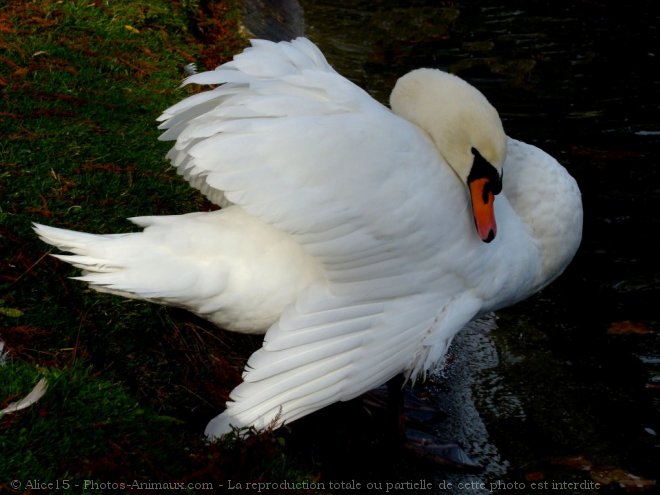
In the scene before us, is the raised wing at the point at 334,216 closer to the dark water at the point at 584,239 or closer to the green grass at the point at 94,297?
the green grass at the point at 94,297

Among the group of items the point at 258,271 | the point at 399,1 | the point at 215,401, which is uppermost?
the point at 258,271

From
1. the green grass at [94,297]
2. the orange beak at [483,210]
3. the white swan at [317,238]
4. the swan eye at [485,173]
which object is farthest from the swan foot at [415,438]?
the swan eye at [485,173]

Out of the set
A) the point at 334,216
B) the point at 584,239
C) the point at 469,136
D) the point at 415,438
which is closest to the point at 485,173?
the point at 469,136

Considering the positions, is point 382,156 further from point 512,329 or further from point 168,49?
point 168,49

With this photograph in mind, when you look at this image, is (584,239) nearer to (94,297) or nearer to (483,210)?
(483,210)

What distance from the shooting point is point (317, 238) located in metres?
2.99

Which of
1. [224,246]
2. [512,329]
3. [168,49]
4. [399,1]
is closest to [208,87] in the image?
[168,49]

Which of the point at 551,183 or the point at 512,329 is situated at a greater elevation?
the point at 551,183

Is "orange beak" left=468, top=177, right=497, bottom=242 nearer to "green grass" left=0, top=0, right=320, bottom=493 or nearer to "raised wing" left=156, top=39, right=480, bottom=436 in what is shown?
"raised wing" left=156, top=39, right=480, bottom=436

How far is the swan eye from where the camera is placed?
3.26 m

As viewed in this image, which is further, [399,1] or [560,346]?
[399,1]

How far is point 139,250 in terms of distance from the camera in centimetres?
310

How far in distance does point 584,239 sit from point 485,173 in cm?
261

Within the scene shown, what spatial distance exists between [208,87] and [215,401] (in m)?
2.95
